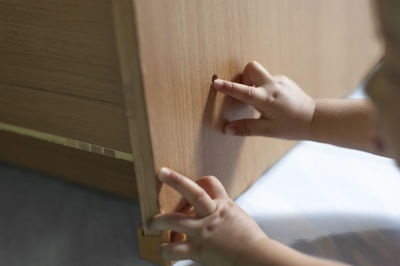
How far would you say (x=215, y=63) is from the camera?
0.47 m

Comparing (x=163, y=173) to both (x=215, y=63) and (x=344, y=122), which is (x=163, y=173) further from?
(x=344, y=122)

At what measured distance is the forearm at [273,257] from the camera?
405 millimetres

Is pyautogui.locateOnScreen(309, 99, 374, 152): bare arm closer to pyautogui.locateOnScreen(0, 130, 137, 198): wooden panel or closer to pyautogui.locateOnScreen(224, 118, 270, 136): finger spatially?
pyautogui.locateOnScreen(224, 118, 270, 136): finger

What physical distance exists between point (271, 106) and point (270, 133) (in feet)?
0.12

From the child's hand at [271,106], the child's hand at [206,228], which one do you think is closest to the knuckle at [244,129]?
the child's hand at [271,106]

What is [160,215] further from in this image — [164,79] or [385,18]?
[385,18]

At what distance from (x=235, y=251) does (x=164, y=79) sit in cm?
18

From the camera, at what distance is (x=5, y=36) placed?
0.48 m

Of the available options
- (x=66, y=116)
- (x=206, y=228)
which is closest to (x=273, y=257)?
(x=206, y=228)

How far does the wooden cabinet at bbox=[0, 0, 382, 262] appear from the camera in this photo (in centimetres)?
39

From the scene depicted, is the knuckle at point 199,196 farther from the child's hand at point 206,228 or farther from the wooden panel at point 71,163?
the wooden panel at point 71,163

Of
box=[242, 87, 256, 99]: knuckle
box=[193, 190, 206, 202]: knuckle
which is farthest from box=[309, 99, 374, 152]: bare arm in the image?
box=[193, 190, 206, 202]: knuckle

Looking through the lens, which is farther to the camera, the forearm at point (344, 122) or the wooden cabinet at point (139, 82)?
the forearm at point (344, 122)

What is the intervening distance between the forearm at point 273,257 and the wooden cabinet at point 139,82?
0.09 metres
